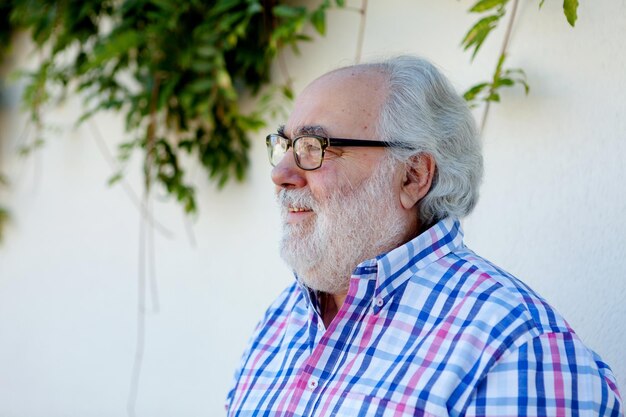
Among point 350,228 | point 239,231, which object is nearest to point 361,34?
point 239,231

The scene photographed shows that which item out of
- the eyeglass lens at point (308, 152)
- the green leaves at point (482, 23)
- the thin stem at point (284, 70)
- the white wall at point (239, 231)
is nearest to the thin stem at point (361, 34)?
the white wall at point (239, 231)

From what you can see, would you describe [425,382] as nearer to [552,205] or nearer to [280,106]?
[552,205]

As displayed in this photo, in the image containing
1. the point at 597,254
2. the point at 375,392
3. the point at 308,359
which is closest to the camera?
the point at 375,392

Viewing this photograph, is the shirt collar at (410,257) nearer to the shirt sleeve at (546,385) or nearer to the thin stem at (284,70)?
the shirt sleeve at (546,385)

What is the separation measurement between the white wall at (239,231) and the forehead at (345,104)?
0.57m

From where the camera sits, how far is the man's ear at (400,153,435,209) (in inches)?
73.0

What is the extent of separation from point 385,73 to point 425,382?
0.73 metres

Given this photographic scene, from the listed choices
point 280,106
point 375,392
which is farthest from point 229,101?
point 375,392

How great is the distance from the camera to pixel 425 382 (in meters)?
1.51

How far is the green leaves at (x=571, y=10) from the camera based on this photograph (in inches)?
77.0

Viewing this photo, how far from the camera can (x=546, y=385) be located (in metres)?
→ 1.42

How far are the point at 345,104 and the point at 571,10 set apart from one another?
589 millimetres

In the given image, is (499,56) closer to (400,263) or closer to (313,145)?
(313,145)

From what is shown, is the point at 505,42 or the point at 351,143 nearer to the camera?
the point at 351,143
